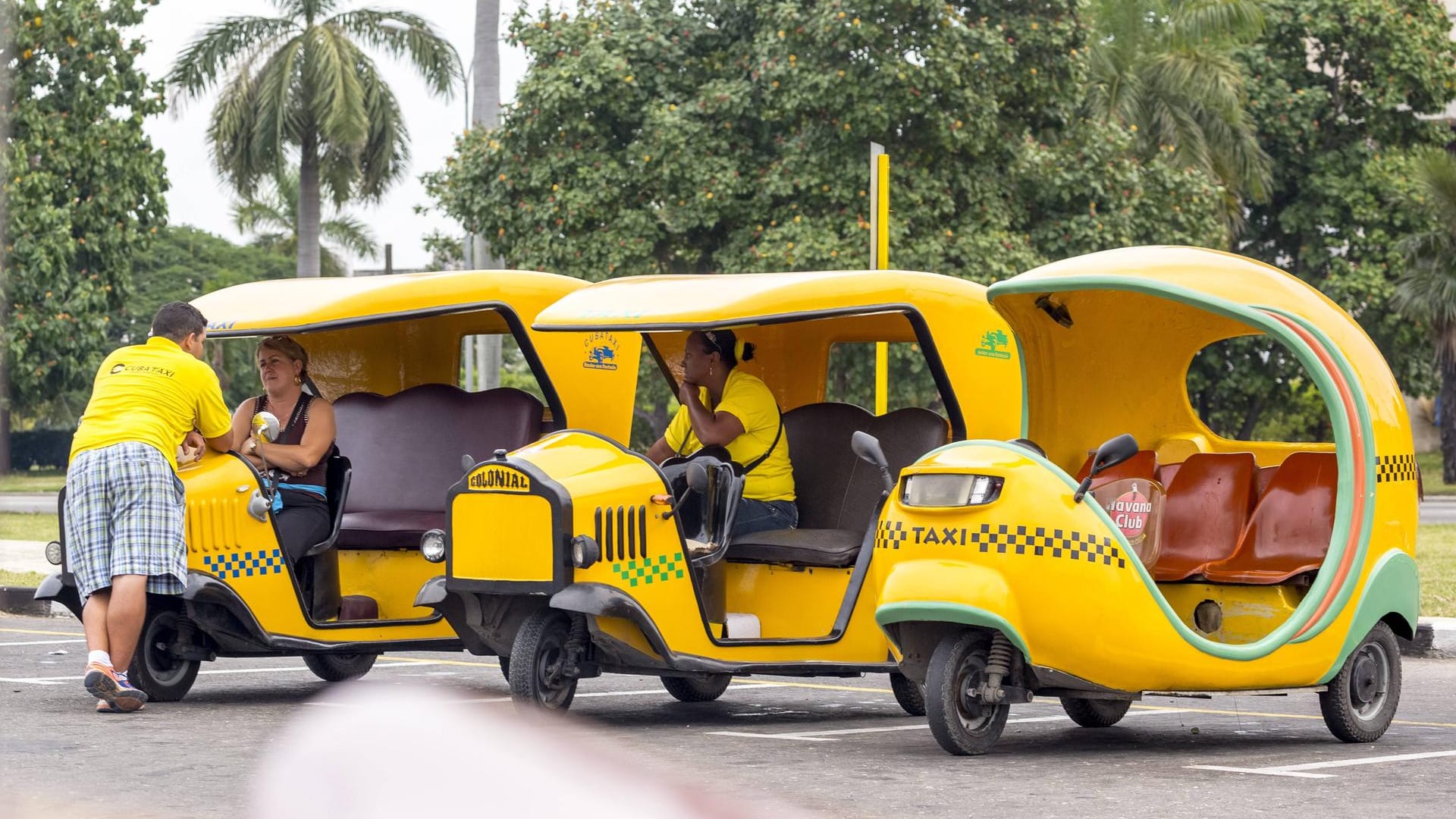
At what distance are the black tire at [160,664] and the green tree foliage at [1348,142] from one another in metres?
27.8

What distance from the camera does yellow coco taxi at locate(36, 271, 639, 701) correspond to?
29.6 feet

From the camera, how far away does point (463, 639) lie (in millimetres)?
8773

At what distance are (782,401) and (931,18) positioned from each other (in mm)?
14003

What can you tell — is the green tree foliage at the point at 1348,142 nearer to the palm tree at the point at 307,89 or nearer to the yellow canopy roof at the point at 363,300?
the palm tree at the point at 307,89

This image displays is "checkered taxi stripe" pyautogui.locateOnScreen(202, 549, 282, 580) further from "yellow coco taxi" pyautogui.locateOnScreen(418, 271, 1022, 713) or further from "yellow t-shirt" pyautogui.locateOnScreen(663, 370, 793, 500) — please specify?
"yellow t-shirt" pyautogui.locateOnScreen(663, 370, 793, 500)

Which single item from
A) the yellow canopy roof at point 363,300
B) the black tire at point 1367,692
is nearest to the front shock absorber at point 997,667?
the black tire at point 1367,692

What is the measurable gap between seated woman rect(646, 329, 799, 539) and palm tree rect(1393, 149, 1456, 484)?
25154 mm

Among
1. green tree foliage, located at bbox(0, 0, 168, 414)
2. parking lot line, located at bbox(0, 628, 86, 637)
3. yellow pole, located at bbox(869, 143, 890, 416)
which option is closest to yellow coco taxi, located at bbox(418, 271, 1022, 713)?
yellow pole, located at bbox(869, 143, 890, 416)

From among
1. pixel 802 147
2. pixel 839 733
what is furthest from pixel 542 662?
pixel 802 147

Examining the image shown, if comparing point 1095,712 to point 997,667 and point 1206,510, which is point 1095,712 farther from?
point 997,667

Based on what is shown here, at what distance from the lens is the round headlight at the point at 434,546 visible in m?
8.93

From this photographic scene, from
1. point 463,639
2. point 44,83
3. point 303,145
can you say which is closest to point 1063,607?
point 463,639

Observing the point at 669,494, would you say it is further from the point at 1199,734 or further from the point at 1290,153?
the point at 1290,153

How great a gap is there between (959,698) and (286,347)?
158 inches
